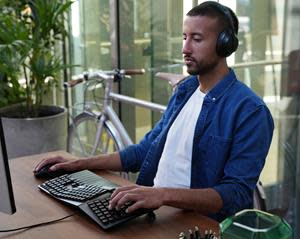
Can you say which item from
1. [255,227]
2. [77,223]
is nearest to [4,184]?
[77,223]

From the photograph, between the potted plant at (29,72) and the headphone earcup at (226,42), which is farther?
the potted plant at (29,72)

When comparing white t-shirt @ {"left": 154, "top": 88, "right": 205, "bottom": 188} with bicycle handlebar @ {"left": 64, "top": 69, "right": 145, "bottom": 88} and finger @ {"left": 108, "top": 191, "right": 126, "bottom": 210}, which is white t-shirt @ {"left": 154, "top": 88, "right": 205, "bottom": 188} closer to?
finger @ {"left": 108, "top": 191, "right": 126, "bottom": 210}

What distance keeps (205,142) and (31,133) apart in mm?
2119

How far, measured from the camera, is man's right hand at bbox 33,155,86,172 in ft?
5.38

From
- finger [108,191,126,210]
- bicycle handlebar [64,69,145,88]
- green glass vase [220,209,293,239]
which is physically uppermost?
bicycle handlebar [64,69,145,88]

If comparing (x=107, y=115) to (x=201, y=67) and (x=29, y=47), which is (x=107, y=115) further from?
(x=201, y=67)

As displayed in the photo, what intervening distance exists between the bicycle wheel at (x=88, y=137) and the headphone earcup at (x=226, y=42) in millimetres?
1231

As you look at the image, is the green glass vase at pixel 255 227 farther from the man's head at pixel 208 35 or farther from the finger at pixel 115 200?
the man's head at pixel 208 35

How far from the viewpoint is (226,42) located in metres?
1.50

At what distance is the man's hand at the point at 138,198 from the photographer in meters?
1.25

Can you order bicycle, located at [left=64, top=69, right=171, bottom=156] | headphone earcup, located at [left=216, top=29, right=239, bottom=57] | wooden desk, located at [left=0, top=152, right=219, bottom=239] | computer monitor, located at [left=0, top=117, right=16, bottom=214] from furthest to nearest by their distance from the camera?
bicycle, located at [left=64, top=69, right=171, bottom=156] → headphone earcup, located at [left=216, top=29, right=239, bottom=57] → wooden desk, located at [left=0, top=152, right=219, bottom=239] → computer monitor, located at [left=0, top=117, right=16, bottom=214]

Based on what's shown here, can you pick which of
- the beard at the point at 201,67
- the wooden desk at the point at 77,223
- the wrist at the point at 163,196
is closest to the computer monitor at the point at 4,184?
the wooden desk at the point at 77,223

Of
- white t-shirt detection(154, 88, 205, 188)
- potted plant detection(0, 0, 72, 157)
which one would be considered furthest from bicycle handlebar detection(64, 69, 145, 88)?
white t-shirt detection(154, 88, 205, 188)

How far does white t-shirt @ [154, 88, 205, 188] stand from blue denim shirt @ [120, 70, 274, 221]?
3cm
